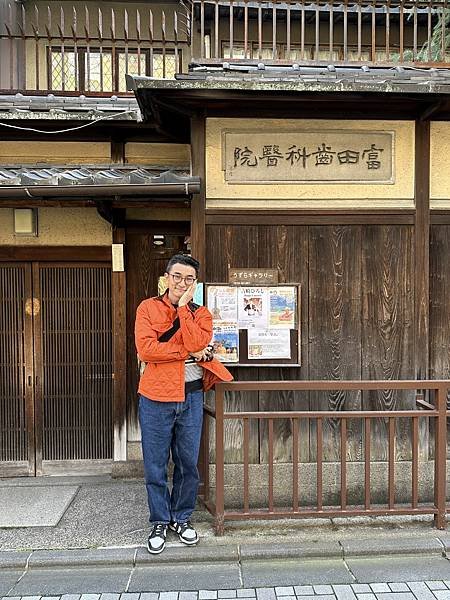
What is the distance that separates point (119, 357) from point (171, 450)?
1873mm

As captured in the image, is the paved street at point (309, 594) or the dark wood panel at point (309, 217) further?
the dark wood panel at point (309, 217)

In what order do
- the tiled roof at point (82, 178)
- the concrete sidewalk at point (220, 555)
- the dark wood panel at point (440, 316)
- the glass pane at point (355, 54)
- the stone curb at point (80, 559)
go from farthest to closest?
the glass pane at point (355, 54), the dark wood panel at point (440, 316), the tiled roof at point (82, 178), the stone curb at point (80, 559), the concrete sidewalk at point (220, 555)

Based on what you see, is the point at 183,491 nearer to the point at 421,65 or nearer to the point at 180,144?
the point at 180,144

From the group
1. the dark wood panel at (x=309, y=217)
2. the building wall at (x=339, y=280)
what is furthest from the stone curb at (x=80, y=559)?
the dark wood panel at (x=309, y=217)

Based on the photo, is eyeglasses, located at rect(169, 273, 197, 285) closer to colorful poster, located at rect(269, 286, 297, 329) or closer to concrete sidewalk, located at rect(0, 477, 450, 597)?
colorful poster, located at rect(269, 286, 297, 329)

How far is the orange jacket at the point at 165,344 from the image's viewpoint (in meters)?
3.99

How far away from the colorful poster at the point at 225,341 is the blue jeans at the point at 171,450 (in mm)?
660

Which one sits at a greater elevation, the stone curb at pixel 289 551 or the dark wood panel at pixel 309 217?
the dark wood panel at pixel 309 217

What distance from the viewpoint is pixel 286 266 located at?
4980mm

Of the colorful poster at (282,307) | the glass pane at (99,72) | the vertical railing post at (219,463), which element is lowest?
the vertical railing post at (219,463)

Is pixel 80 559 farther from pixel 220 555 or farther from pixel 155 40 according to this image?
pixel 155 40

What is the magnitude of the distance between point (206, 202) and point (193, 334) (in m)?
1.55

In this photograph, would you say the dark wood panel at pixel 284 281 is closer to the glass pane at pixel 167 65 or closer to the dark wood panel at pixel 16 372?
the dark wood panel at pixel 16 372

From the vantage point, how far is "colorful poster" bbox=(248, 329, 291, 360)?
4926 millimetres
